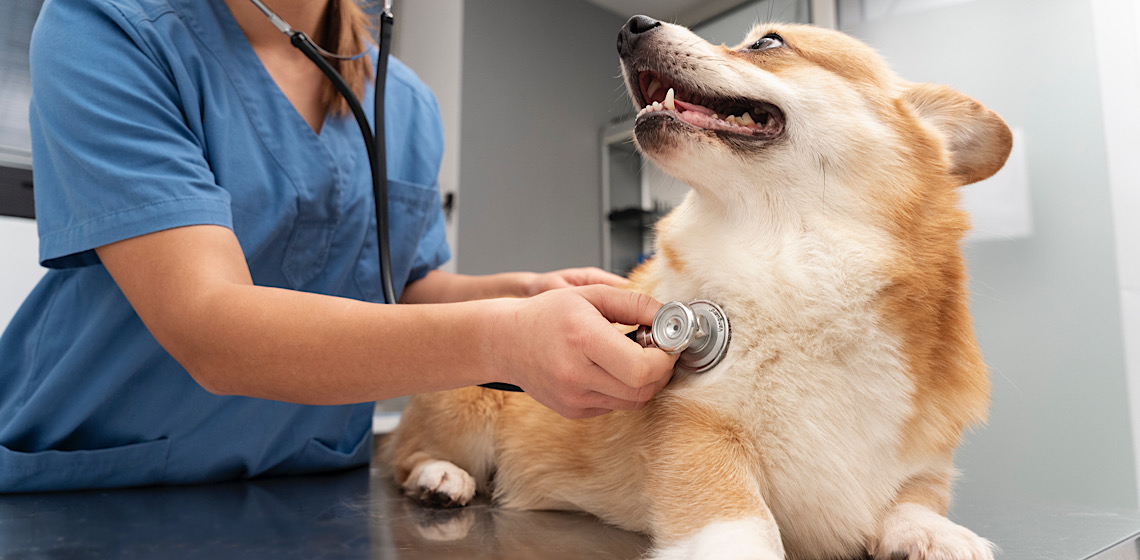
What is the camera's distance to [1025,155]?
2.11 m

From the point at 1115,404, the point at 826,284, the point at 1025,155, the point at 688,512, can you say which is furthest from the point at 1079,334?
the point at 688,512

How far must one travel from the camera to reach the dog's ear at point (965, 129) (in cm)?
83

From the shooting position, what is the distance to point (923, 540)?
23.3 inches

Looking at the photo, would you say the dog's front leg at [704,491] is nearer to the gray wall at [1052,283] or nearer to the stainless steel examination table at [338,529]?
the stainless steel examination table at [338,529]

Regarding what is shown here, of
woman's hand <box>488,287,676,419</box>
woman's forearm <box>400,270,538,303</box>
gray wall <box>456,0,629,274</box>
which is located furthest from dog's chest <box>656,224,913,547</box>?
gray wall <box>456,0,629,274</box>

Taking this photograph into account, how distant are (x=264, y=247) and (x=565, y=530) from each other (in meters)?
0.59

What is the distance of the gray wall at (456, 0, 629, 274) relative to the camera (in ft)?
9.71

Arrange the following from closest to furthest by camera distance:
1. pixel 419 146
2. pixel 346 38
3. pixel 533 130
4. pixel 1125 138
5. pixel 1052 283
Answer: pixel 346 38, pixel 419 146, pixel 1125 138, pixel 1052 283, pixel 533 130

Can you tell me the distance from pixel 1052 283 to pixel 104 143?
2.43 meters

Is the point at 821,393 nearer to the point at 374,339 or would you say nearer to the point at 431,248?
the point at 374,339

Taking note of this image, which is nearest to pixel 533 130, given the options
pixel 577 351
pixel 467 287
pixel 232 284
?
A: pixel 467 287

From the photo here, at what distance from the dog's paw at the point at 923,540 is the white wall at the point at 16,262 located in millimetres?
1819

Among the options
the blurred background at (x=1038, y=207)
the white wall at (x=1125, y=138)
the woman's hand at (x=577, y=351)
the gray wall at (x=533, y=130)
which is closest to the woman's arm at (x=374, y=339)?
the woman's hand at (x=577, y=351)

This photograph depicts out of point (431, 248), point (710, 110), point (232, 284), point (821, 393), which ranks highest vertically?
point (710, 110)
